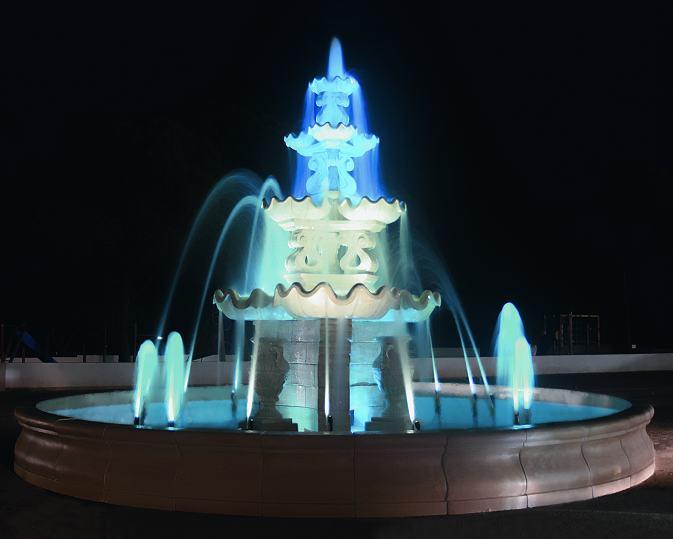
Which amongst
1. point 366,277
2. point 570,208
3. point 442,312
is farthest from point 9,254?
point 570,208

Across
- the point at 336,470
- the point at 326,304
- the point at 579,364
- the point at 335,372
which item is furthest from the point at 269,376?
the point at 579,364

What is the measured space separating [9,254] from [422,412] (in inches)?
983

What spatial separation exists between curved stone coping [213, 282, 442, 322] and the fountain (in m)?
0.02

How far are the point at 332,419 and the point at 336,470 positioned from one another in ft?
11.3

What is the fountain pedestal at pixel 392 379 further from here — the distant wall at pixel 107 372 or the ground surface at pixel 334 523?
the distant wall at pixel 107 372

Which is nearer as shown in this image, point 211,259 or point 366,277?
point 366,277

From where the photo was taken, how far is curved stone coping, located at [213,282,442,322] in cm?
974

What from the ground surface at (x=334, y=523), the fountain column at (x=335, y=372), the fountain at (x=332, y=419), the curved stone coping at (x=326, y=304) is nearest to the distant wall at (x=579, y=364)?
the fountain at (x=332, y=419)

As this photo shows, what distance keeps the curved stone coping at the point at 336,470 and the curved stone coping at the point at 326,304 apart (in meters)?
3.33

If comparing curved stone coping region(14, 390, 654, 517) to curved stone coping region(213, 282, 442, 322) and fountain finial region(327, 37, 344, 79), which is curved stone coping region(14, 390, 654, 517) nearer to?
curved stone coping region(213, 282, 442, 322)

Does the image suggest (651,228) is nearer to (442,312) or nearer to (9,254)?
(442,312)

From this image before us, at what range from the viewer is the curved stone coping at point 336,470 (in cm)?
642

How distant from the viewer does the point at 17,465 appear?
8367mm

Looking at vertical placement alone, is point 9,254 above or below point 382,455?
above
